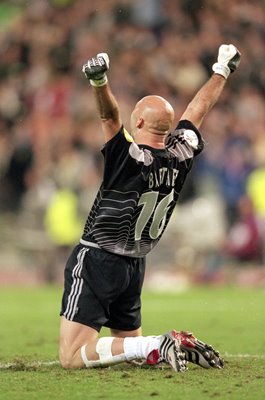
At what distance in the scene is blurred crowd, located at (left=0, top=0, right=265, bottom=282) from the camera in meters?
17.7

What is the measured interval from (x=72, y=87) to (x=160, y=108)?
12.9 m

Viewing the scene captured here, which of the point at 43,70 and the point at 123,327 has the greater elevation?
the point at 43,70

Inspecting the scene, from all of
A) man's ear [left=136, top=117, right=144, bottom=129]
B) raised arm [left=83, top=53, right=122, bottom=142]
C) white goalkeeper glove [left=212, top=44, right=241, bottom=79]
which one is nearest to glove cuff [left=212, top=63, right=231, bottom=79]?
white goalkeeper glove [left=212, top=44, right=241, bottom=79]

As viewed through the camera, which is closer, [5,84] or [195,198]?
[195,198]

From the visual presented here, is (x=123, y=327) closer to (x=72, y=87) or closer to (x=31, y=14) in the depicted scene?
(x=72, y=87)

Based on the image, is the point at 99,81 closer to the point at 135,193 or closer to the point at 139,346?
the point at 135,193

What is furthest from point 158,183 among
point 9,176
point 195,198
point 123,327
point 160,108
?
point 9,176

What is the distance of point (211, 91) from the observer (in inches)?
305

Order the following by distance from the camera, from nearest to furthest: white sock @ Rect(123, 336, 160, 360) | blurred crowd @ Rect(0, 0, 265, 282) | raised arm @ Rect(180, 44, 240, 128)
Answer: white sock @ Rect(123, 336, 160, 360), raised arm @ Rect(180, 44, 240, 128), blurred crowd @ Rect(0, 0, 265, 282)

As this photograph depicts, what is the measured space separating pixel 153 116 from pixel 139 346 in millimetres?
1538

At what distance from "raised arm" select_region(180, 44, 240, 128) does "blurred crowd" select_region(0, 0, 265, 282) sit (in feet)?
28.7

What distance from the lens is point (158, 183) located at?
283 inches

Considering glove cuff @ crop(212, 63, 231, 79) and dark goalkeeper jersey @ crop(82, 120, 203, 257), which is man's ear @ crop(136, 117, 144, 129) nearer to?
dark goalkeeper jersey @ crop(82, 120, 203, 257)

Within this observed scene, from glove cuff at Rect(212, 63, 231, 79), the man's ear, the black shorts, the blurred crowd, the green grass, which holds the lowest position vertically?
the green grass
